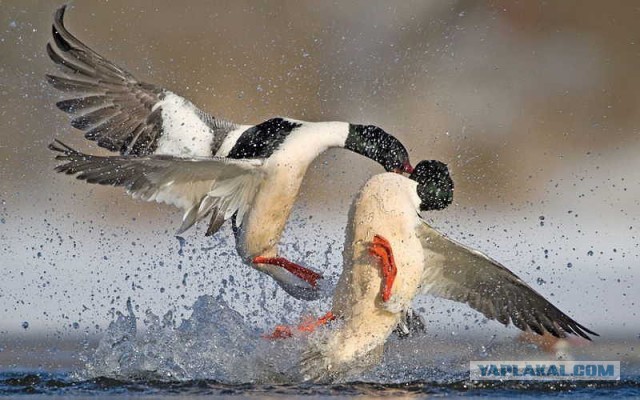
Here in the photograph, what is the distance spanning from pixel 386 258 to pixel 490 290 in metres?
1.10

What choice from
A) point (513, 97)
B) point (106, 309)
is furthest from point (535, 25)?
point (106, 309)

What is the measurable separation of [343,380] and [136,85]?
2611 millimetres

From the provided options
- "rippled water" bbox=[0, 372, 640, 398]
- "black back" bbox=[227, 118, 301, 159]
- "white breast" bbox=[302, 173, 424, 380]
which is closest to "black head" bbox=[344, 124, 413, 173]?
"black back" bbox=[227, 118, 301, 159]

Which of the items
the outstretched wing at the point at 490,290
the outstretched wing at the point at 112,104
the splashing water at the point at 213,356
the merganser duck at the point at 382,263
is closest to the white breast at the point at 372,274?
the merganser duck at the point at 382,263

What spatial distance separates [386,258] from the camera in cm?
731

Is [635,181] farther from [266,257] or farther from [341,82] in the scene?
[266,257]

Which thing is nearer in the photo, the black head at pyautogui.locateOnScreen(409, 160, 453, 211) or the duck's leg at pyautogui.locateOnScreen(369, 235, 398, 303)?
the duck's leg at pyautogui.locateOnScreen(369, 235, 398, 303)

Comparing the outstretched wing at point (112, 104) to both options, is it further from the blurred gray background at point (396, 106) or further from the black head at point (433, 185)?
the blurred gray background at point (396, 106)

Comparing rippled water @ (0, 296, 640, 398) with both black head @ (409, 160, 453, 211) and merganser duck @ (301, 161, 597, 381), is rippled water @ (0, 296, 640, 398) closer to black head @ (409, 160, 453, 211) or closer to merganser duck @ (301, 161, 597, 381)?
merganser duck @ (301, 161, 597, 381)

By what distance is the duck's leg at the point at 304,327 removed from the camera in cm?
762

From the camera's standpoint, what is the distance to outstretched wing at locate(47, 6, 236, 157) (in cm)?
913

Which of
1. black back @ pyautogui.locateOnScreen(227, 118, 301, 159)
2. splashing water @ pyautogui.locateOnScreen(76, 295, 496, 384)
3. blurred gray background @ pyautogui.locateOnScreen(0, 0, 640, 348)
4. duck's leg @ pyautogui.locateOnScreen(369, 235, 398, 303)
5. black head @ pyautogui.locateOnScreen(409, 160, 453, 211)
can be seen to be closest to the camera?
duck's leg @ pyautogui.locateOnScreen(369, 235, 398, 303)

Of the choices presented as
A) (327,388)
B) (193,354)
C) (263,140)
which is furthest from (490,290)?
(193,354)

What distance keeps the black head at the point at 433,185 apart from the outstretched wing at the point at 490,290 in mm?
302
